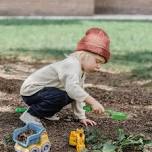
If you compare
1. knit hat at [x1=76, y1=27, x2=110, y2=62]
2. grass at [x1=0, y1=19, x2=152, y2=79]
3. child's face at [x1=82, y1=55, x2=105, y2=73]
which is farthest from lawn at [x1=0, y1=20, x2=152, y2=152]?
knit hat at [x1=76, y1=27, x2=110, y2=62]

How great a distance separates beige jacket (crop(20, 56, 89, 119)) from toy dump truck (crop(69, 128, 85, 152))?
37 cm

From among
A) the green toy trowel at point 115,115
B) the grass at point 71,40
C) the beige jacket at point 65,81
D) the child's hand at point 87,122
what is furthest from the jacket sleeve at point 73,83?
the grass at point 71,40

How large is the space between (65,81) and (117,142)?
0.72 meters

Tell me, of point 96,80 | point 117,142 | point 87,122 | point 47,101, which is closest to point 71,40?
point 96,80

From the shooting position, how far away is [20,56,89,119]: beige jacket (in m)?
4.89

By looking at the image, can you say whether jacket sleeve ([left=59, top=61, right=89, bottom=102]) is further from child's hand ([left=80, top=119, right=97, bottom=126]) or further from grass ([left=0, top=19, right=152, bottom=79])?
grass ([left=0, top=19, right=152, bottom=79])

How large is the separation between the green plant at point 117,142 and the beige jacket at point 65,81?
0.35 m

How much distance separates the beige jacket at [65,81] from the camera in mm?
4887

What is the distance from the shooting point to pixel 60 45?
12.5 m

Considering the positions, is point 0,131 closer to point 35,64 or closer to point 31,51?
point 35,64

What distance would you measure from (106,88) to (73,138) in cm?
288

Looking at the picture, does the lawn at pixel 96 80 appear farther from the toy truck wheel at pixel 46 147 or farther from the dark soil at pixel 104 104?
the toy truck wheel at pixel 46 147

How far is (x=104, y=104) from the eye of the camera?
6.35 metres

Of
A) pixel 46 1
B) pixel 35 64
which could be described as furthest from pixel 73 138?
pixel 46 1
